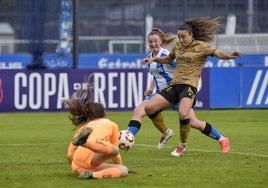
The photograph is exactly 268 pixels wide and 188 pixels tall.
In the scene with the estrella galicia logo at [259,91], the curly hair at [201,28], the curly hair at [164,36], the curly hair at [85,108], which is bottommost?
the estrella galicia logo at [259,91]

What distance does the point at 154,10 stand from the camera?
46094 mm

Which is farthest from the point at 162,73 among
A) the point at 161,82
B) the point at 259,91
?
the point at 259,91

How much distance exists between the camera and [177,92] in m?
15.0

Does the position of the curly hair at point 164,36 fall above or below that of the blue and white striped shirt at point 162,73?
above

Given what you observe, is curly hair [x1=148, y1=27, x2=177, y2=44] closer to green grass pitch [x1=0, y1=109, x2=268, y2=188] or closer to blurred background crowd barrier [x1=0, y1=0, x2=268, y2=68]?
green grass pitch [x1=0, y1=109, x2=268, y2=188]

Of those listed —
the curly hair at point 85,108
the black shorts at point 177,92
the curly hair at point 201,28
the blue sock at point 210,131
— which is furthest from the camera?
the blue sock at point 210,131

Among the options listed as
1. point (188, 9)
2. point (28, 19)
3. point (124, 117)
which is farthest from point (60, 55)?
point (188, 9)

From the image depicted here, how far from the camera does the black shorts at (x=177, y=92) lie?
14922 millimetres

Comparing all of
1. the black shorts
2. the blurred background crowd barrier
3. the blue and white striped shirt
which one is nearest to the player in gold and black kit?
the black shorts

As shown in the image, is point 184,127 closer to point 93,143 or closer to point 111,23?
point 93,143

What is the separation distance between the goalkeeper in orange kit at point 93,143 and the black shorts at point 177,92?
122 inches

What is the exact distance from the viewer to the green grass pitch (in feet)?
37.8

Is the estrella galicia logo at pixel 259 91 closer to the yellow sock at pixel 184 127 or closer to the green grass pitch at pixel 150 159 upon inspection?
the green grass pitch at pixel 150 159

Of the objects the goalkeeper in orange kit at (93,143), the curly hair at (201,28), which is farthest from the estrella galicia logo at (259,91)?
the goalkeeper in orange kit at (93,143)
